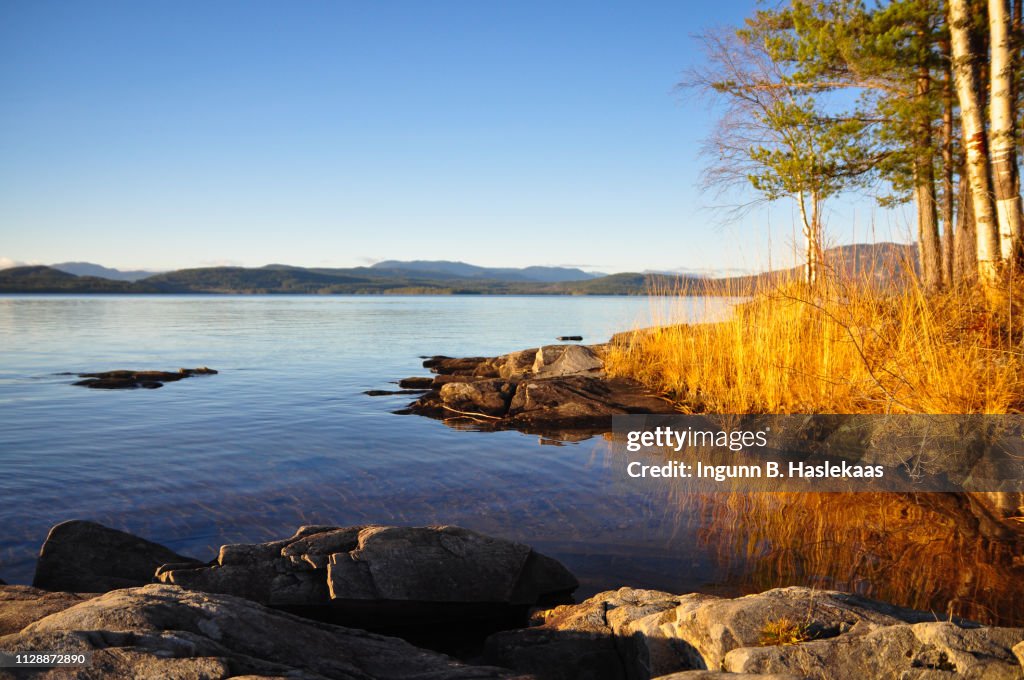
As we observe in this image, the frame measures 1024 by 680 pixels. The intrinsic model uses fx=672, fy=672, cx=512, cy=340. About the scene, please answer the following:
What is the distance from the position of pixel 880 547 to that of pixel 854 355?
2975 mm

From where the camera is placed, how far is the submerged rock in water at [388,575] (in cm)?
368

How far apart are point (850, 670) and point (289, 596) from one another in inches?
108

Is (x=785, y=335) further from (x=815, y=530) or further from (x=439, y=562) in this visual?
(x=439, y=562)

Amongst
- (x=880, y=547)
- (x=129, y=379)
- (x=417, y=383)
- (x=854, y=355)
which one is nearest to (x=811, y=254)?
(x=854, y=355)

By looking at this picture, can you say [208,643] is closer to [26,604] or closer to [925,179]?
[26,604]

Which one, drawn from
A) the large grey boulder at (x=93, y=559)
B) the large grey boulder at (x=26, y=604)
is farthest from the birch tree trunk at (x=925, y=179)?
the large grey boulder at (x=26, y=604)

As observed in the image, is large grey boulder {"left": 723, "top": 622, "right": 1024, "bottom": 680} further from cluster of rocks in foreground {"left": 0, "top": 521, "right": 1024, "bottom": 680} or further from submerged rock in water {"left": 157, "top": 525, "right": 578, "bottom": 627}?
submerged rock in water {"left": 157, "top": 525, "right": 578, "bottom": 627}

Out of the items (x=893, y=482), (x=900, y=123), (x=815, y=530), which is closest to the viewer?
(x=815, y=530)

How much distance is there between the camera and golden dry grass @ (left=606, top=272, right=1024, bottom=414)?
5.78 meters

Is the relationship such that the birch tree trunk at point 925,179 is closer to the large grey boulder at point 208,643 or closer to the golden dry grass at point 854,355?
the golden dry grass at point 854,355

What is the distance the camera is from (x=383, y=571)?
147 inches

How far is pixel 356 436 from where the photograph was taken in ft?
28.3

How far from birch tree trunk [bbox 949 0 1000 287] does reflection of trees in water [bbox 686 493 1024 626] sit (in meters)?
3.88

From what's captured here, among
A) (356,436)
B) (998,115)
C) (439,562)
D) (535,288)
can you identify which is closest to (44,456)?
(356,436)
